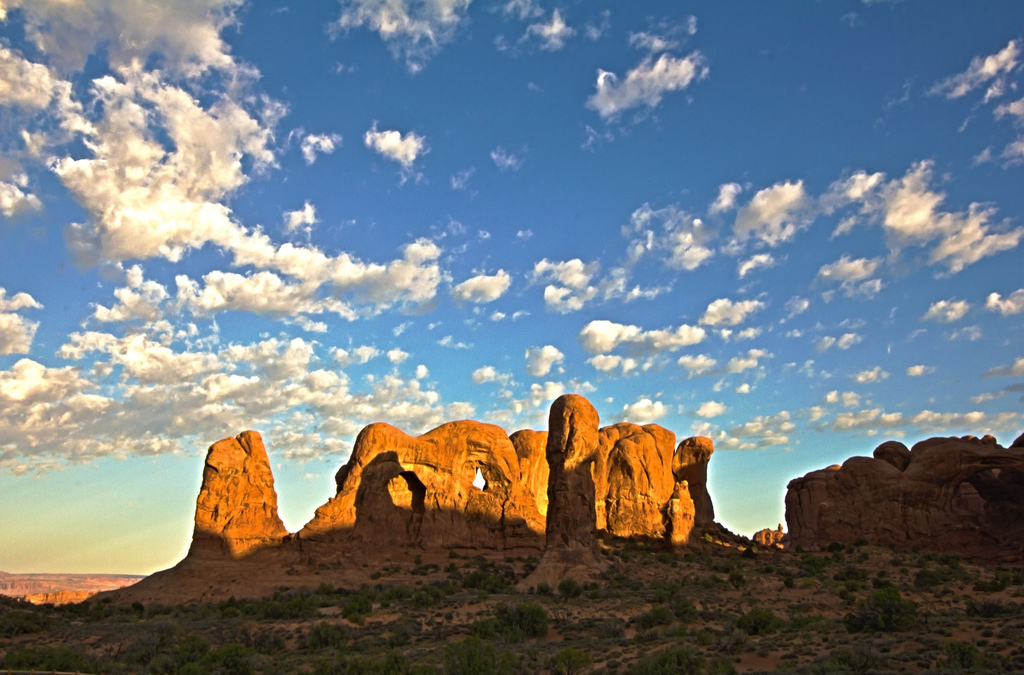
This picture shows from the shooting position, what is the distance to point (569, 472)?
29578 millimetres

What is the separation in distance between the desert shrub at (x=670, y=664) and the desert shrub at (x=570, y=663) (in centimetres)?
106

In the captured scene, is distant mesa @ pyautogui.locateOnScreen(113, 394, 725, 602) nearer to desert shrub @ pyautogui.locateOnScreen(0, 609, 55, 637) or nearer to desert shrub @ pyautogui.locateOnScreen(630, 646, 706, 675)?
desert shrub @ pyautogui.locateOnScreen(0, 609, 55, 637)

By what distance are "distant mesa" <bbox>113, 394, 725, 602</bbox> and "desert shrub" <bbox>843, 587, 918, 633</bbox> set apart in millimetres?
12219

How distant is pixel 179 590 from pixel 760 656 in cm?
2631

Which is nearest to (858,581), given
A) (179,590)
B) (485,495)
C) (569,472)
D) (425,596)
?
(569,472)

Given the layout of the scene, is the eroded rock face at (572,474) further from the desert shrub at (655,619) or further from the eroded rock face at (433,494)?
the eroded rock face at (433,494)

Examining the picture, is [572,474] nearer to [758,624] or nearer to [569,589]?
[569,589]

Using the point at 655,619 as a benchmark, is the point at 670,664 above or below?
below

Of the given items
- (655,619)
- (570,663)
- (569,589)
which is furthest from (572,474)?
(570,663)

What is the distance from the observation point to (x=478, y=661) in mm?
15477

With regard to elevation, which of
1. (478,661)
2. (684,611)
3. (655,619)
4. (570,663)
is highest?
(684,611)


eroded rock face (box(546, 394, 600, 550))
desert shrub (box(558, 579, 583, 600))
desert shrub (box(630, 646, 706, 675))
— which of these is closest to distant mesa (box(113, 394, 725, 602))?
eroded rock face (box(546, 394, 600, 550))

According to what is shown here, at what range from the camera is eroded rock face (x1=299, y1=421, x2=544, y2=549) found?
130 feet

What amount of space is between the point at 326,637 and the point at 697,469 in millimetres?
31898
